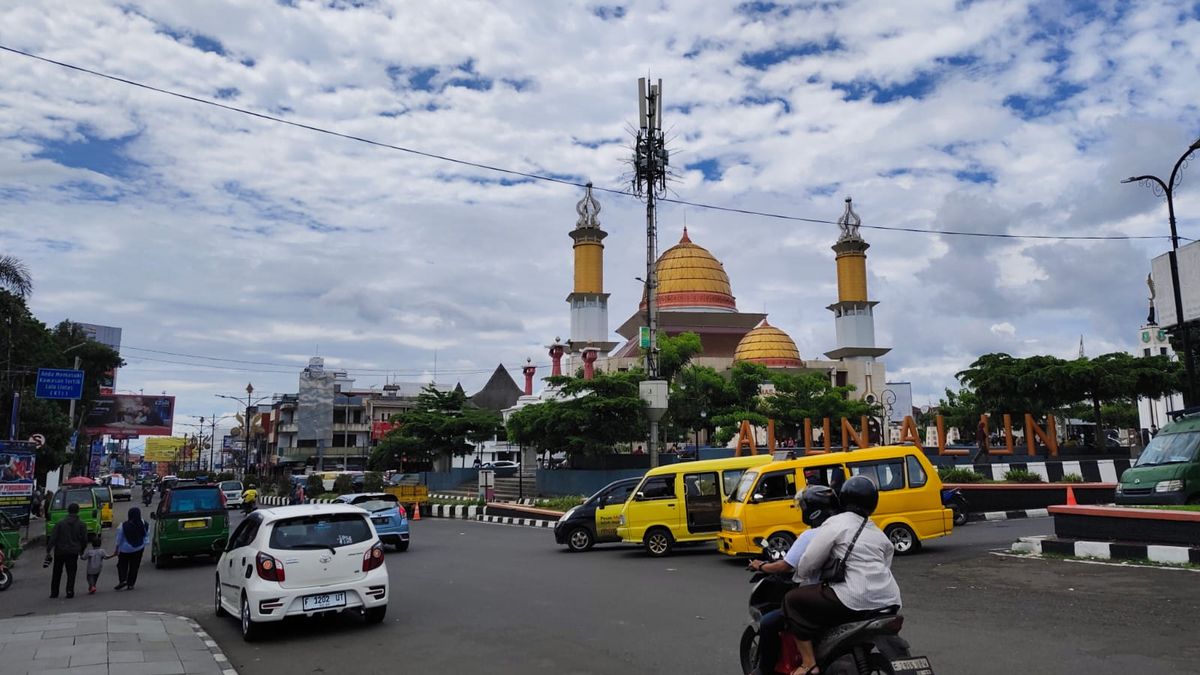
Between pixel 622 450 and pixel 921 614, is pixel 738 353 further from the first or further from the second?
pixel 921 614

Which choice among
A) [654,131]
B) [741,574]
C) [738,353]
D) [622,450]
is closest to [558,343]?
[738,353]

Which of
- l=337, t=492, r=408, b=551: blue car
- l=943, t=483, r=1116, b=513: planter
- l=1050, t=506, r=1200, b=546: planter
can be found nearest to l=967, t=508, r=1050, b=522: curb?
l=943, t=483, r=1116, b=513: planter

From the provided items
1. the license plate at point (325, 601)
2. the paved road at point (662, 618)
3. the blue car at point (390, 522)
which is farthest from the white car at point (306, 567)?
the blue car at point (390, 522)

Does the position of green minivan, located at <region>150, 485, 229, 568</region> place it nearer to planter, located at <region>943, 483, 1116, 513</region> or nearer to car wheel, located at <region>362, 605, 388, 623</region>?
car wheel, located at <region>362, 605, 388, 623</region>

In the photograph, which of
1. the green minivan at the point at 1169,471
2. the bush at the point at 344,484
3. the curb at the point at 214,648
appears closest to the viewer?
the curb at the point at 214,648

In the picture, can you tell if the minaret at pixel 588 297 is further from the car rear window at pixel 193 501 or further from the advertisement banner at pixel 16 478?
the car rear window at pixel 193 501

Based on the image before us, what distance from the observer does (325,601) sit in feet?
28.2

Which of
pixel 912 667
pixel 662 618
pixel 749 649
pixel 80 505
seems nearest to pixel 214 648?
pixel 662 618

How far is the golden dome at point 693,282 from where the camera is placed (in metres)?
61.9

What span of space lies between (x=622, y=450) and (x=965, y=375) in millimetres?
15319

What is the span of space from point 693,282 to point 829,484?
50.0 m

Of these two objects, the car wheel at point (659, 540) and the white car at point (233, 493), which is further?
the white car at point (233, 493)

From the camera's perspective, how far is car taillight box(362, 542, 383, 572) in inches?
352

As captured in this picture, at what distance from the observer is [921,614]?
28.6 ft
